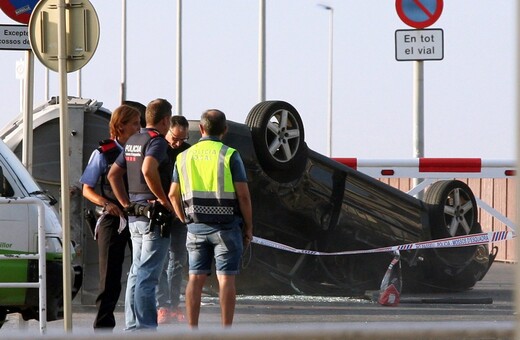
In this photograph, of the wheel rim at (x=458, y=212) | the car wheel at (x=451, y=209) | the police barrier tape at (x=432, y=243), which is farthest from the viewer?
the wheel rim at (x=458, y=212)

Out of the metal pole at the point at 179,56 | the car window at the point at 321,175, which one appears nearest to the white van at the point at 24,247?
the car window at the point at 321,175

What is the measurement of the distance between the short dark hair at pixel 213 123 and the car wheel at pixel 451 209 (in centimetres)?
507

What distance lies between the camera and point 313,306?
11.9 meters

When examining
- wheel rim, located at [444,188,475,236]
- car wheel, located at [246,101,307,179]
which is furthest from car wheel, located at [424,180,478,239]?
car wheel, located at [246,101,307,179]

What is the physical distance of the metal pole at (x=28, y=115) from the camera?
1075cm

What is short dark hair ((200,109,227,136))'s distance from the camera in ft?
28.6

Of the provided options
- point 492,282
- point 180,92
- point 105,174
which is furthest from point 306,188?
point 180,92

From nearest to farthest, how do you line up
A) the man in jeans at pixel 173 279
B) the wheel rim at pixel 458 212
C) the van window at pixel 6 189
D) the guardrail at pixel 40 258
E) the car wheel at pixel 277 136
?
1. the guardrail at pixel 40 258
2. the van window at pixel 6 189
3. the man in jeans at pixel 173 279
4. the car wheel at pixel 277 136
5. the wheel rim at pixel 458 212

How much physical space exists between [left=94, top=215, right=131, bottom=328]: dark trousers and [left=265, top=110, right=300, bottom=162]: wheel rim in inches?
118

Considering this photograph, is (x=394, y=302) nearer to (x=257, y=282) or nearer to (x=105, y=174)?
(x=257, y=282)

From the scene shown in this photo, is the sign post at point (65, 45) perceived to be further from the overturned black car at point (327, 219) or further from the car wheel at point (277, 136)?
the car wheel at point (277, 136)

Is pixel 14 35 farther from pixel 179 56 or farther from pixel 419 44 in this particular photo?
pixel 179 56

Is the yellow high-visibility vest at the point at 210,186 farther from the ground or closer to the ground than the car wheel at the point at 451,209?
farther from the ground

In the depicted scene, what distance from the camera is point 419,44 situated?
13328 millimetres
